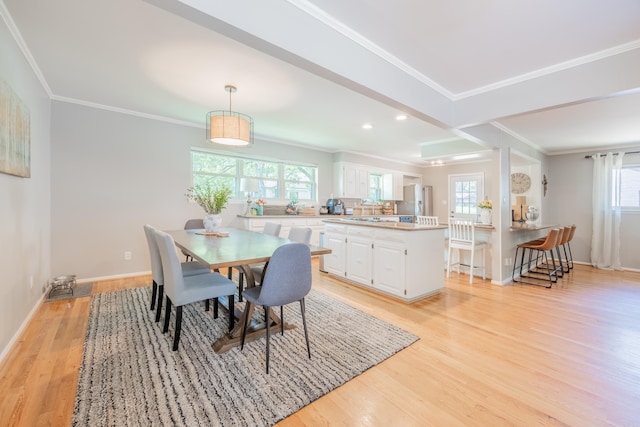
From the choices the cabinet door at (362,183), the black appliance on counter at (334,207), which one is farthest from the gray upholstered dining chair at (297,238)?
the cabinet door at (362,183)

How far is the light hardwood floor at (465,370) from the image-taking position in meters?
1.54

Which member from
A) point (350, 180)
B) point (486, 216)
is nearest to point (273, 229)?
point (486, 216)

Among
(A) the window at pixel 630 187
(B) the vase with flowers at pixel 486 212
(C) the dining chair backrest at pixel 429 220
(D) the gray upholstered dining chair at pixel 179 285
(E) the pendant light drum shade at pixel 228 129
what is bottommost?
(D) the gray upholstered dining chair at pixel 179 285

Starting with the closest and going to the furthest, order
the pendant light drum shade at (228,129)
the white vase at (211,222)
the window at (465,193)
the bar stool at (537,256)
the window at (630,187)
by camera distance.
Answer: the pendant light drum shade at (228,129)
the white vase at (211,222)
the bar stool at (537,256)
the window at (630,187)
the window at (465,193)

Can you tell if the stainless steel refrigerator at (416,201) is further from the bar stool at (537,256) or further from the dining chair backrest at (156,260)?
the dining chair backrest at (156,260)

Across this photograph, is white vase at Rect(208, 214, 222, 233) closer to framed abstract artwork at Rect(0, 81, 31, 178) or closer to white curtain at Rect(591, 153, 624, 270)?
framed abstract artwork at Rect(0, 81, 31, 178)

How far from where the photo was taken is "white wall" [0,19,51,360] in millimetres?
2092

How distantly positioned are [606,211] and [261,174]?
6815mm

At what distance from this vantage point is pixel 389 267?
3.38 m

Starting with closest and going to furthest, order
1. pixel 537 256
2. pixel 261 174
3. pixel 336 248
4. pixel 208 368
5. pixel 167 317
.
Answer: pixel 208 368, pixel 167 317, pixel 336 248, pixel 537 256, pixel 261 174

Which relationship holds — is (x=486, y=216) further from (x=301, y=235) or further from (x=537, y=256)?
(x=301, y=235)

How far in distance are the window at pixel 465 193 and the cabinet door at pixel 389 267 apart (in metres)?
5.22

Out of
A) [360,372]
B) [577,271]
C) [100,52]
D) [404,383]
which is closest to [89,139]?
[100,52]

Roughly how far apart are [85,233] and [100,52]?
2.53m
